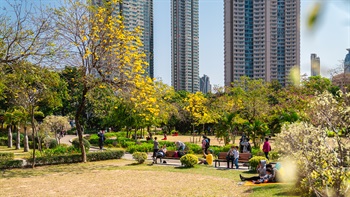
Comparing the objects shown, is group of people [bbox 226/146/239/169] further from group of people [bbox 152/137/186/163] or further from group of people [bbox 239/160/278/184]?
group of people [bbox 152/137/186/163]

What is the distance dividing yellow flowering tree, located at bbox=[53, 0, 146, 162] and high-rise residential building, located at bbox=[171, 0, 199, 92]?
7729 centimetres

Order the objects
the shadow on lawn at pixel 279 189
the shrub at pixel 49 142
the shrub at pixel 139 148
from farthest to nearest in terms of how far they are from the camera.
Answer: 1. the shrub at pixel 49 142
2. the shrub at pixel 139 148
3. the shadow on lawn at pixel 279 189

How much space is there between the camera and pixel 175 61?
312 feet

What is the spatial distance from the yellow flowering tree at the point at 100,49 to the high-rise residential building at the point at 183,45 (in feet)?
254

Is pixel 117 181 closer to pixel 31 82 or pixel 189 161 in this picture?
pixel 189 161

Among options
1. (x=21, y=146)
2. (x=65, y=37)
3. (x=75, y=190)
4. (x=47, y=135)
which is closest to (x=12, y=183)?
(x=75, y=190)

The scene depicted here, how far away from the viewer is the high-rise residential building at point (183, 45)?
310 feet

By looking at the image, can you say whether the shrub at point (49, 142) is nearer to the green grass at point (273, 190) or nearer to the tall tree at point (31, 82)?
the tall tree at point (31, 82)

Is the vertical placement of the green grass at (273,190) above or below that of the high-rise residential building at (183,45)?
below

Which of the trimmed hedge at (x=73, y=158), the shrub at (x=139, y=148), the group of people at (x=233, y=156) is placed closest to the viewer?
the group of people at (x=233, y=156)

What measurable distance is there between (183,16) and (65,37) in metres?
81.1

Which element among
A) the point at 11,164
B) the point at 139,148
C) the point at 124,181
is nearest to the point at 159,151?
the point at 139,148

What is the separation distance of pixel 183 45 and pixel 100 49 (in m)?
78.7

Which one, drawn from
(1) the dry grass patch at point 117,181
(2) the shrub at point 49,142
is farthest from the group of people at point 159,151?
(2) the shrub at point 49,142
